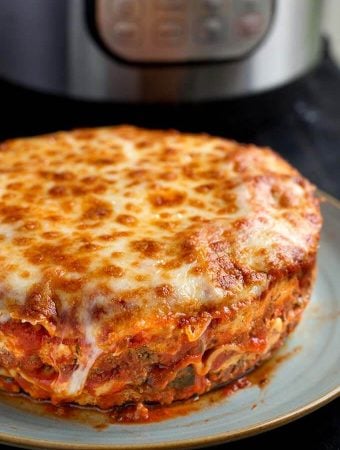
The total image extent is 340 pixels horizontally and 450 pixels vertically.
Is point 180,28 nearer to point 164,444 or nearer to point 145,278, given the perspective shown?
point 145,278

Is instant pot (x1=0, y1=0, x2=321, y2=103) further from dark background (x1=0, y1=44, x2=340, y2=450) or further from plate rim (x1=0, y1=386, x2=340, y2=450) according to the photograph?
plate rim (x1=0, y1=386, x2=340, y2=450)

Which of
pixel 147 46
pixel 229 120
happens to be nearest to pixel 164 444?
pixel 147 46

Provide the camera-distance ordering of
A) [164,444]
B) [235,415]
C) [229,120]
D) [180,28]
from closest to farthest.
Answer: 1. [164,444]
2. [235,415]
3. [180,28]
4. [229,120]

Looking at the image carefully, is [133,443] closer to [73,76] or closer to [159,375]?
[159,375]

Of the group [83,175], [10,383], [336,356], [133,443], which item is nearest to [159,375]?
[133,443]

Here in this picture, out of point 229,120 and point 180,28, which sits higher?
point 180,28

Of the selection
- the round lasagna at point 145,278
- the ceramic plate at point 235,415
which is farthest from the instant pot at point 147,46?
the ceramic plate at point 235,415

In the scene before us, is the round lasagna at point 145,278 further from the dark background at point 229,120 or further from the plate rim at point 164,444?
the dark background at point 229,120
